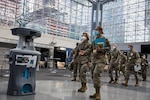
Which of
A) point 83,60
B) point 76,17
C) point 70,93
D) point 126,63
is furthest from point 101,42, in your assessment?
point 76,17

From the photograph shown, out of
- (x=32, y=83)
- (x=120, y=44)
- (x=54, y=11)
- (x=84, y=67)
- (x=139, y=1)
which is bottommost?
(x=32, y=83)

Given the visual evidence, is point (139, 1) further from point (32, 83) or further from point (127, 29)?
point (32, 83)

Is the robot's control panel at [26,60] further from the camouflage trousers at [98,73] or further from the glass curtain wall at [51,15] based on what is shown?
the glass curtain wall at [51,15]

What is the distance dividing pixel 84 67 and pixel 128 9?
26.7 metres

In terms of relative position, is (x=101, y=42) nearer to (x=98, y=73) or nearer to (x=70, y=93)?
(x=98, y=73)

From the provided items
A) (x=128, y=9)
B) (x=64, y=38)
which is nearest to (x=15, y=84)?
(x=64, y=38)

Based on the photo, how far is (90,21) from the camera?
33125 millimetres

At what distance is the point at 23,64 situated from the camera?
4.55m

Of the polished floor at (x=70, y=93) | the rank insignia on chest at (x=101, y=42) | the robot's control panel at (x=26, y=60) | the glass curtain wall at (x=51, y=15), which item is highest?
the glass curtain wall at (x=51, y=15)

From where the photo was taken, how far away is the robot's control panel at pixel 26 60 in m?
4.48

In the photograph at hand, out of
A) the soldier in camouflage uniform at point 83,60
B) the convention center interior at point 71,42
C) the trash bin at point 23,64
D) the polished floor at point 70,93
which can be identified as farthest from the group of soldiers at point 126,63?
the trash bin at point 23,64

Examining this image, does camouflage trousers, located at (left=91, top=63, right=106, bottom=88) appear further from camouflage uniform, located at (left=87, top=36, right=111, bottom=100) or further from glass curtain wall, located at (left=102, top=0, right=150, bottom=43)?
glass curtain wall, located at (left=102, top=0, right=150, bottom=43)

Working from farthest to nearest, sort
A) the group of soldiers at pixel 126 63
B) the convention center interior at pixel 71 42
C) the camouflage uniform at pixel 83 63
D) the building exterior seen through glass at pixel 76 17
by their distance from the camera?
the building exterior seen through glass at pixel 76 17 < the group of soldiers at pixel 126 63 < the camouflage uniform at pixel 83 63 < the convention center interior at pixel 71 42

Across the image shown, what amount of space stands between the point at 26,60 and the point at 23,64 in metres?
0.11
